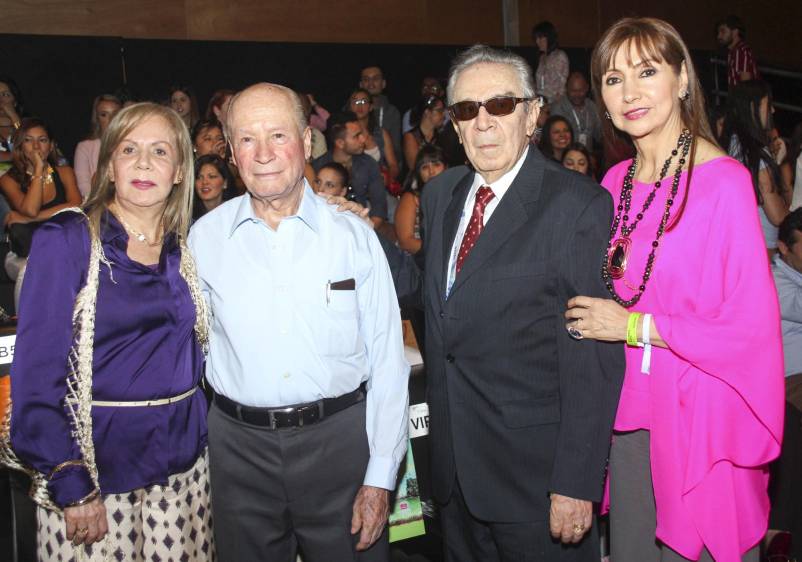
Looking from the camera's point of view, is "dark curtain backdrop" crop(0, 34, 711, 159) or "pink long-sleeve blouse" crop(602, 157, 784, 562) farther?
"dark curtain backdrop" crop(0, 34, 711, 159)

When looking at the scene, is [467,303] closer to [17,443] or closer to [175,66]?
[17,443]

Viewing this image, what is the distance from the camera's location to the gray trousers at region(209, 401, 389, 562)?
2.33m

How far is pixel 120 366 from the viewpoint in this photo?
89.0 inches

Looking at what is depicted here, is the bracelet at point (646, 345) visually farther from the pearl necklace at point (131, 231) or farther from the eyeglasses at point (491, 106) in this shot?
the pearl necklace at point (131, 231)

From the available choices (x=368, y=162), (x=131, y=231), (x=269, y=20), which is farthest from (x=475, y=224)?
(x=269, y=20)

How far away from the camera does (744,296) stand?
2055 mm

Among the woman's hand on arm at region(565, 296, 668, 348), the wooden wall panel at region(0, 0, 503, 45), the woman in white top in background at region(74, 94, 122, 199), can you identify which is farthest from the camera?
the wooden wall panel at region(0, 0, 503, 45)

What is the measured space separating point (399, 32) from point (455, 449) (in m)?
8.03

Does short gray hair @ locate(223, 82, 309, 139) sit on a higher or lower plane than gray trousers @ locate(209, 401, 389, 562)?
A: higher

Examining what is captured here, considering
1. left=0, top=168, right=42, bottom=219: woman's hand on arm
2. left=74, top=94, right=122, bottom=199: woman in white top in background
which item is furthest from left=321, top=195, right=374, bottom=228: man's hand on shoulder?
left=74, top=94, right=122, bottom=199: woman in white top in background

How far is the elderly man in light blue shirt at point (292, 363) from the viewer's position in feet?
7.59

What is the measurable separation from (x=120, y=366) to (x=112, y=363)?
0.08 feet

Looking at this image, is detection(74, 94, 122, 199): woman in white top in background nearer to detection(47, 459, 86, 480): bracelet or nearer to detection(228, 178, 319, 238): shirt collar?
detection(228, 178, 319, 238): shirt collar

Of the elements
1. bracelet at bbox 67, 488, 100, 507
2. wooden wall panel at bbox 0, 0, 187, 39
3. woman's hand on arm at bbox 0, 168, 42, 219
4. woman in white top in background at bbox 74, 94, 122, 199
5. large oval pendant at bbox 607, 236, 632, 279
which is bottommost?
bracelet at bbox 67, 488, 100, 507
